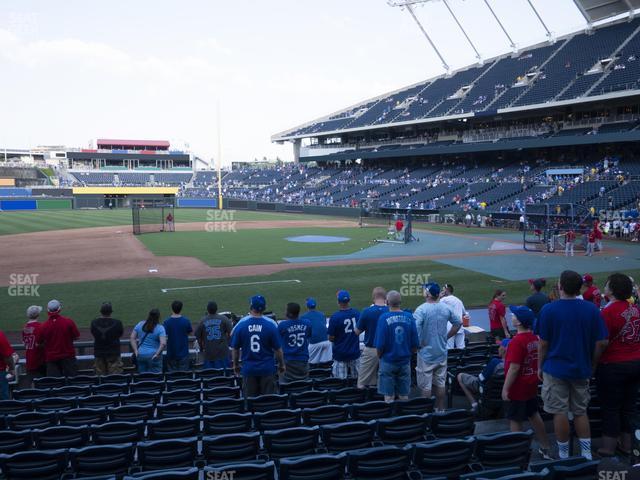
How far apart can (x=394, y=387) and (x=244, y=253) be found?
23.3 metres

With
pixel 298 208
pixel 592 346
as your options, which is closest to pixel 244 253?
pixel 592 346

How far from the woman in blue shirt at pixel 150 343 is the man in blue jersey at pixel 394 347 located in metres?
4.41

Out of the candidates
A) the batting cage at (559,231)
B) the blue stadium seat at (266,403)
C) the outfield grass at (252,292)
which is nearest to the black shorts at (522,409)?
the blue stadium seat at (266,403)

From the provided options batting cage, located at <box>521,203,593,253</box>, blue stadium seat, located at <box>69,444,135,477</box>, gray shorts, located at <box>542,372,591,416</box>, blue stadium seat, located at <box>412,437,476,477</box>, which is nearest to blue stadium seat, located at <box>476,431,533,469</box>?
blue stadium seat, located at <box>412,437,476,477</box>

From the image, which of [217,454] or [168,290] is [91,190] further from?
[217,454]

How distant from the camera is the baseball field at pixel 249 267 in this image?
60.1 feet

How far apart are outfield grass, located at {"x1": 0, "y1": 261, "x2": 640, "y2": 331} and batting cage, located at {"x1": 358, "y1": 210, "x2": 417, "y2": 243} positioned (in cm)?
1034

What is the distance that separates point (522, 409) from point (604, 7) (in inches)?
2353

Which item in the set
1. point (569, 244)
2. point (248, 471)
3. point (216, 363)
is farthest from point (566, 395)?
point (569, 244)

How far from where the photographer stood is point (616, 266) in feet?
77.6

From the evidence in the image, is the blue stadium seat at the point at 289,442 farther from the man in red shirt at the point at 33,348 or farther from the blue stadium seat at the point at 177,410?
the man in red shirt at the point at 33,348

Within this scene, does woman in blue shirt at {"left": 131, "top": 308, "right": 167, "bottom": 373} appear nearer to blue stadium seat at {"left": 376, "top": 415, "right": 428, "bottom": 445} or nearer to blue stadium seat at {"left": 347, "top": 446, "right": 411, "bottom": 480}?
blue stadium seat at {"left": 376, "top": 415, "right": 428, "bottom": 445}

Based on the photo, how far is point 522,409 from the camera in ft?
18.7

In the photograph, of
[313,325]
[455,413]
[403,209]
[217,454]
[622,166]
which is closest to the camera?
[217,454]
